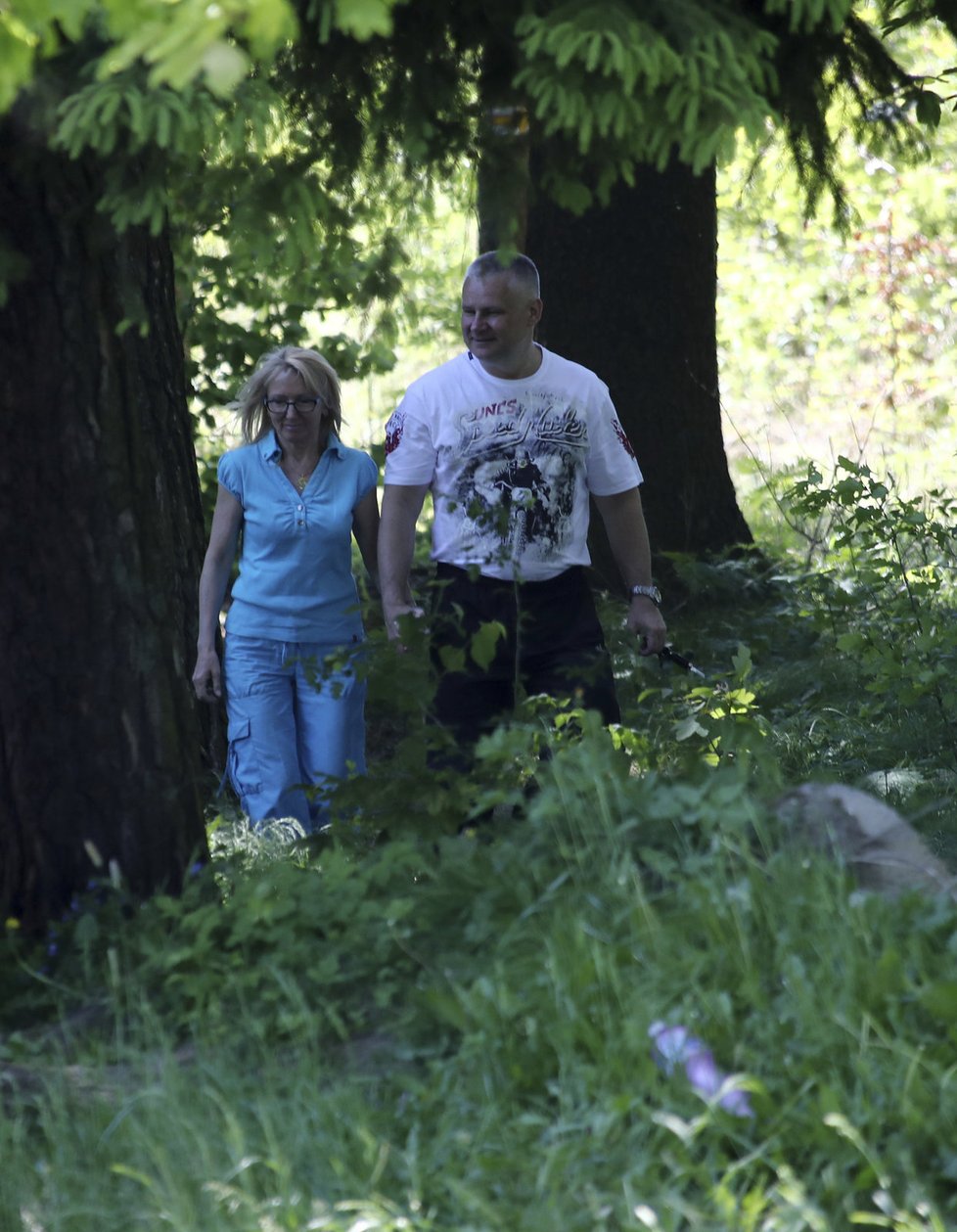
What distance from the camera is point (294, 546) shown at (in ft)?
19.2

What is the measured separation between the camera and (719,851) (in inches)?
137

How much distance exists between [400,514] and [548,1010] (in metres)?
2.43

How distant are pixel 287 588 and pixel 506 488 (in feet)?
3.53

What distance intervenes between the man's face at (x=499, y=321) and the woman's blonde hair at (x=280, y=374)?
955mm

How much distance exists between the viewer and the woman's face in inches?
233

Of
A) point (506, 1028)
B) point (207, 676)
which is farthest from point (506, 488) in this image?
point (506, 1028)

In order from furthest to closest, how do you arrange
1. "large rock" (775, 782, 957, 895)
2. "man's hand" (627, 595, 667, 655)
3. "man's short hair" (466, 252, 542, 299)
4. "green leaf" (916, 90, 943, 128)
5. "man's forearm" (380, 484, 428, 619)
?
"man's hand" (627, 595, 667, 655) → "man's forearm" (380, 484, 428, 619) → "man's short hair" (466, 252, 542, 299) → "green leaf" (916, 90, 943, 128) → "large rock" (775, 782, 957, 895)

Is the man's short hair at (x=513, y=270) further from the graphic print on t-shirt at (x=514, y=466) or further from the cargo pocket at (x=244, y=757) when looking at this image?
the cargo pocket at (x=244, y=757)

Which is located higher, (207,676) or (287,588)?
A: (287,588)

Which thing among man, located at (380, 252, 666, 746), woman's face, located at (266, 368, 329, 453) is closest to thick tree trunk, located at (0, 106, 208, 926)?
man, located at (380, 252, 666, 746)

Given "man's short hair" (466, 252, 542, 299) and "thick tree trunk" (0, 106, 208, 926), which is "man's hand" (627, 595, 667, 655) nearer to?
"man's short hair" (466, 252, 542, 299)

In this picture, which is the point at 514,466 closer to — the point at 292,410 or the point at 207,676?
the point at 292,410

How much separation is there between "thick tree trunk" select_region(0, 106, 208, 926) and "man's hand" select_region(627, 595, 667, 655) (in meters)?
1.76

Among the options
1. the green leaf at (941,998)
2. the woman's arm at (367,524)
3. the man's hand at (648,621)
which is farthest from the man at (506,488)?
the green leaf at (941,998)
